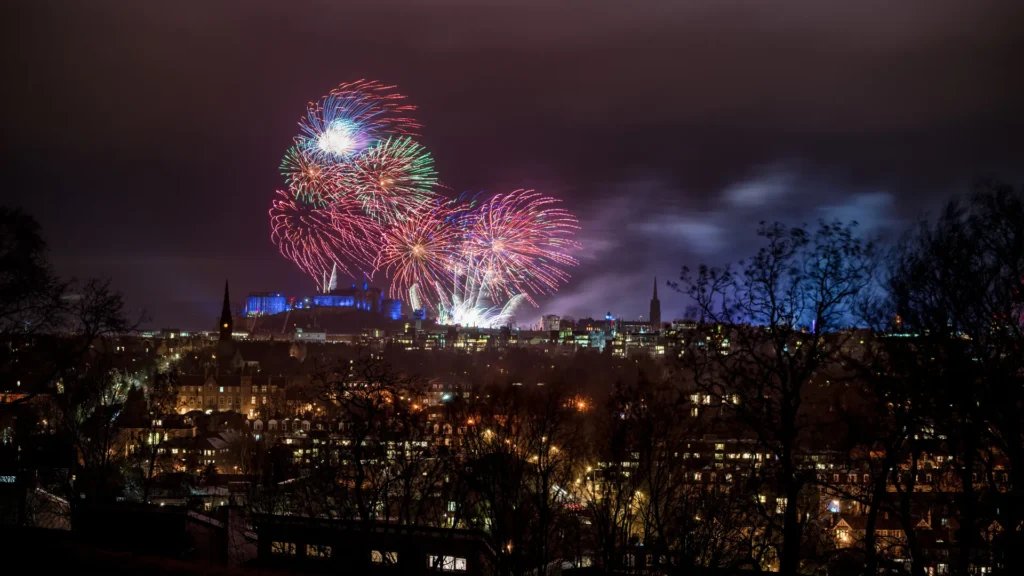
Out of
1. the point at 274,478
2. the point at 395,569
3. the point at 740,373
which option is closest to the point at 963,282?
the point at 740,373

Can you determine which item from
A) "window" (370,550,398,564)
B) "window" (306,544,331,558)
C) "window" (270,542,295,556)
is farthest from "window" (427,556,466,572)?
"window" (270,542,295,556)

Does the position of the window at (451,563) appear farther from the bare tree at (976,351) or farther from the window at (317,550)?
the bare tree at (976,351)

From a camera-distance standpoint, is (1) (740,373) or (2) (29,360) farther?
(2) (29,360)

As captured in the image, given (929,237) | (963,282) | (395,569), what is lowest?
(395,569)

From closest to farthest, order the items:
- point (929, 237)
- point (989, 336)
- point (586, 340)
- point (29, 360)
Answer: point (989, 336) → point (929, 237) → point (29, 360) → point (586, 340)

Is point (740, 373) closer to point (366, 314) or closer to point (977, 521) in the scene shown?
point (977, 521)

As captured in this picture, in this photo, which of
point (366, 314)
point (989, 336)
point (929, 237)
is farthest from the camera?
point (366, 314)

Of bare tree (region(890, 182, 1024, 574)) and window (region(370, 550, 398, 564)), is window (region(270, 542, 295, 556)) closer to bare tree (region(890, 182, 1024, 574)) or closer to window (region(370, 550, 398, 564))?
window (region(370, 550, 398, 564))

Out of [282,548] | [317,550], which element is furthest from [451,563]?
[282,548]
